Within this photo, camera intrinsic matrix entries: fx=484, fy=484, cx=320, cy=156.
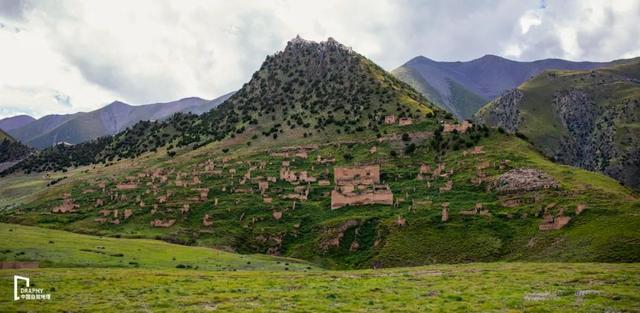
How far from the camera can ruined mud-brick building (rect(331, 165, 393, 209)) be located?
106 metres

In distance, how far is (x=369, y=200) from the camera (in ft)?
348

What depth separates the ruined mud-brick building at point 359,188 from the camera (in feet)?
347

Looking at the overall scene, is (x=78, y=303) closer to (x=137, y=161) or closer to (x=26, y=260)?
(x=26, y=260)

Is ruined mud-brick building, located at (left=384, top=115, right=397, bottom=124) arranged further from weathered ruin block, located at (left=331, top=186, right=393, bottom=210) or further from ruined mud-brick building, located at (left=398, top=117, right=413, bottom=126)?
weathered ruin block, located at (left=331, top=186, right=393, bottom=210)

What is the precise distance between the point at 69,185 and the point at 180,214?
6551 cm

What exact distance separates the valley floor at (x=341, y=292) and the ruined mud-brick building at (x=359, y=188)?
55.6 meters

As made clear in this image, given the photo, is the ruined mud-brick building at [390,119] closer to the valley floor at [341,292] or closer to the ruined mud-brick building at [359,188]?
the ruined mud-brick building at [359,188]

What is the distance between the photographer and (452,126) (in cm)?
14975

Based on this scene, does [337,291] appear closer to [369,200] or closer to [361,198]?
[369,200]

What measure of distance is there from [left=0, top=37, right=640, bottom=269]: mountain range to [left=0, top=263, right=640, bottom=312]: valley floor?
87.7ft

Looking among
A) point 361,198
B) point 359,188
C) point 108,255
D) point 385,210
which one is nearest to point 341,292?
point 108,255

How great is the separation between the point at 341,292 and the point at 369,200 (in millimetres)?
68403

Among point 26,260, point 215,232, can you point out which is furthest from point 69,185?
point 26,260

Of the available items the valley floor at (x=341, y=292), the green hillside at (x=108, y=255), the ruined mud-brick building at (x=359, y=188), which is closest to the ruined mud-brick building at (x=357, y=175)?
the ruined mud-brick building at (x=359, y=188)
